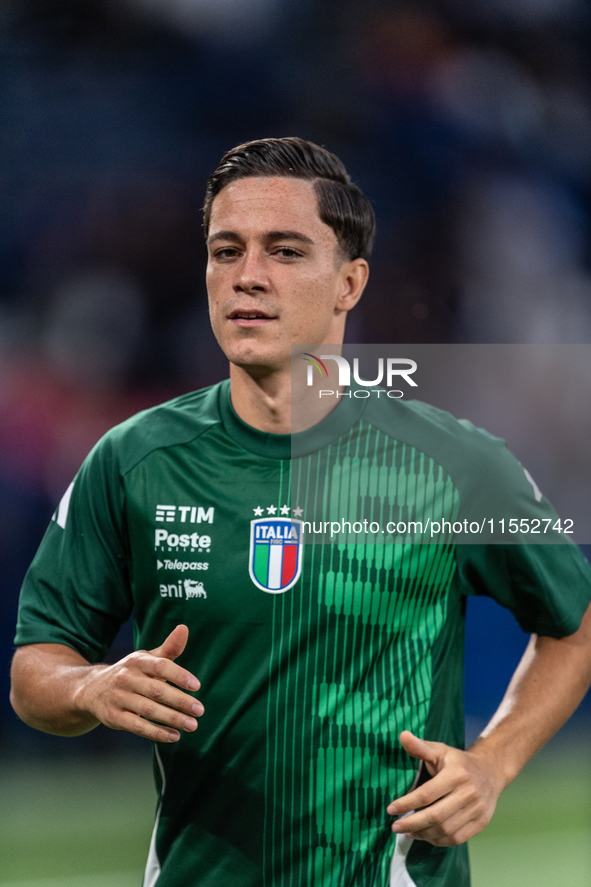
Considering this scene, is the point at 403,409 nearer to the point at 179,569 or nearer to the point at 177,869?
the point at 179,569

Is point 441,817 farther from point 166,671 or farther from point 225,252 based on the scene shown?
point 225,252

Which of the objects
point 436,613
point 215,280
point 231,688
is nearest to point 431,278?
point 215,280

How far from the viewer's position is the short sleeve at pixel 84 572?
4.17 ft

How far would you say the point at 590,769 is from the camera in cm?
193

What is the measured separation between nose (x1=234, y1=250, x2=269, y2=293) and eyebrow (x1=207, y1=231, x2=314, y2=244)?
3 centimetres

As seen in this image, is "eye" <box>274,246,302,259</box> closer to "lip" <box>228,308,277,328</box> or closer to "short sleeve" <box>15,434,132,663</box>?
"lip" <box>228,308,277,328</box>

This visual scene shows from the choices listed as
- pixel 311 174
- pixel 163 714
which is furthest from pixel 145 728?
pixel 311 174

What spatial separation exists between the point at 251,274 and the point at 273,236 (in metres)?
0.09

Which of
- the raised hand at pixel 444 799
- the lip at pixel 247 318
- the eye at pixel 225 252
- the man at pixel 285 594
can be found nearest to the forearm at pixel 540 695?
the man at pixel 285 594

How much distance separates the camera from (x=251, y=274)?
4.17ft

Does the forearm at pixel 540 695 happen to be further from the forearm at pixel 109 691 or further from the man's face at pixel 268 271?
the man's face at pixel 268 271

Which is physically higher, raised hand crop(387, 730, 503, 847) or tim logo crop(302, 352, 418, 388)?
tim logo crop(302, 352, 418, 388)

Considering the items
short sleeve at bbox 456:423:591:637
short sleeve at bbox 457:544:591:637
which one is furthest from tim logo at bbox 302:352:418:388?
short sleeve at bbox 457:544:591:637

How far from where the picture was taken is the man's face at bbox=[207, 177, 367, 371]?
1269 millimetres
